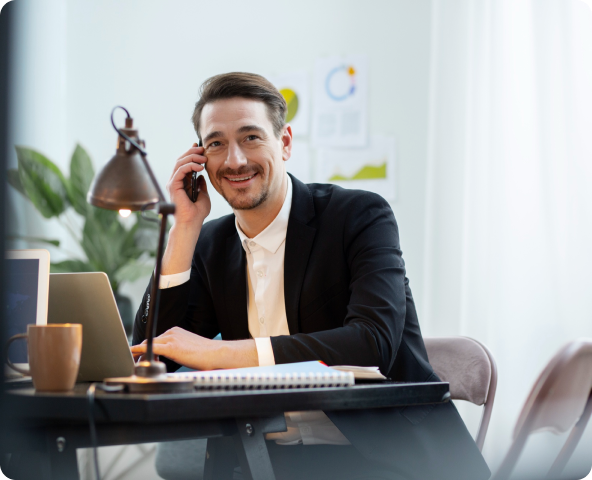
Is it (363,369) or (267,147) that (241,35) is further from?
(363,369)

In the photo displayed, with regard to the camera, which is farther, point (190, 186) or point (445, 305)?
point (445, 305)

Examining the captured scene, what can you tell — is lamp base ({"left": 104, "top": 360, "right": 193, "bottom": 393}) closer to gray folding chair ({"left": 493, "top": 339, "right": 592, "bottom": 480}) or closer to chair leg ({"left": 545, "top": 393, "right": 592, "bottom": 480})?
gray folding chair ({"left": 493, "top": 339, "right": 592, "bottom": 480})

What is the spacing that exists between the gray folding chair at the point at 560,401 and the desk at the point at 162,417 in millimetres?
514

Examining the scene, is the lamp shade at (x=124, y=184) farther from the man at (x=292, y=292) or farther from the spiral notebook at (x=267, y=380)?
the man at (x=292, y=292)

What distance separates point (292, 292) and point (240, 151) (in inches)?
16.3

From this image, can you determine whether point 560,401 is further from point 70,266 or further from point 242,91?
point 70,266

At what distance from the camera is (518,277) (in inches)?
95.9

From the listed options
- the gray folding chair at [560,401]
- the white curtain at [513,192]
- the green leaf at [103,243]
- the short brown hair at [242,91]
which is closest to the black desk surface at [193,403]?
the gray folding chair at [560,401]

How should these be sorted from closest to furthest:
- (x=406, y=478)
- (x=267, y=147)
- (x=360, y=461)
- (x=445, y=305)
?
1. (x=406, y=478)
2. (x=360, y=461)
3. (x=267, y=147)
4. (x=445, y=305)

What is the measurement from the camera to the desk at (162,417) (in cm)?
67

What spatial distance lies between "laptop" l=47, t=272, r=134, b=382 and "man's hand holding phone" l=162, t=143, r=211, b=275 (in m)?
0.45

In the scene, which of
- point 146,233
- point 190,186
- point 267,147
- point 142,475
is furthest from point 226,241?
point 142,475

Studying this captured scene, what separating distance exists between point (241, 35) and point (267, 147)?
172 cm

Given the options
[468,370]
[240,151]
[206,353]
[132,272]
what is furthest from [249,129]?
[132,272]
